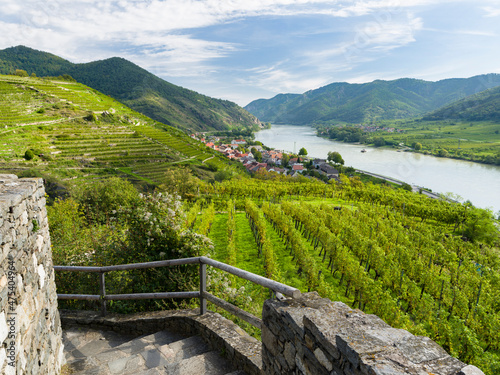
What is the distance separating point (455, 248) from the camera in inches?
722

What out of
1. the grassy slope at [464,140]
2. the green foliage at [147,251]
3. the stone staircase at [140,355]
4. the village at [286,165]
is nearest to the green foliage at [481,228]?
the green foliage at [147,251]

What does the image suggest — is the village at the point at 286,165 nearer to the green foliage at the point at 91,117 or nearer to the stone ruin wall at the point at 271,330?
the green foliage at the point at 91,117

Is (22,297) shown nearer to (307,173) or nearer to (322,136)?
(307,173)

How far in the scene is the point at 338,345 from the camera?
4.83ft

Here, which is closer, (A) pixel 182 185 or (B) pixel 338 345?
(B) pixel 338 345

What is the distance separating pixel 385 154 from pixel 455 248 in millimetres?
82793

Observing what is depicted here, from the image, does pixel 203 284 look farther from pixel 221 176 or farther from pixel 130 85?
pixel 130 85

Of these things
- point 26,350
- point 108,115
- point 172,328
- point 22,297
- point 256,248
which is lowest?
point 256,248

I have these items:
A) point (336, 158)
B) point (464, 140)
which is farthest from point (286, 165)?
point (464, 140)

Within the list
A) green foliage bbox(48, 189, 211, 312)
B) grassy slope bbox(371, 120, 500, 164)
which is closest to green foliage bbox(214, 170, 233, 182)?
green foliage bbox(48, 189, 211, 312)

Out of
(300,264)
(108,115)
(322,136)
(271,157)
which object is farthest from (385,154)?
(300,264)

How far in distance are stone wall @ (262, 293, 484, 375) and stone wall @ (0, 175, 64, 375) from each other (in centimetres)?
181

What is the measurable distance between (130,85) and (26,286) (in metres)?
157

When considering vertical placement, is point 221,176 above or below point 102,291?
below
